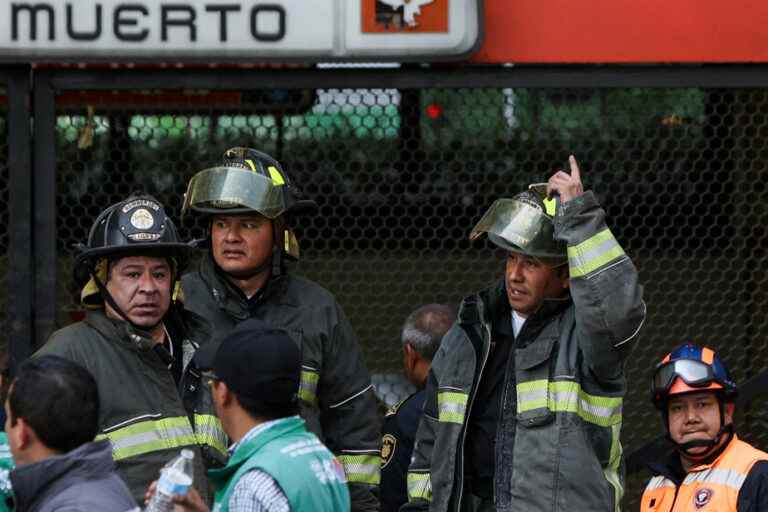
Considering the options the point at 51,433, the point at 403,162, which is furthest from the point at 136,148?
the point at 51,433

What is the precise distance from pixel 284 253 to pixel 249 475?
1818 millimetres

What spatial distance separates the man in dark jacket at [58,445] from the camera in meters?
2.76

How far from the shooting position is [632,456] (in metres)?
5.66

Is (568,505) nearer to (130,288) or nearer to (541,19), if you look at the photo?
(130,288)

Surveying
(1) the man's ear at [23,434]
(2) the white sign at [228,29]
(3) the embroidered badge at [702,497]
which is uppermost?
(2) the white sign at [228,29]

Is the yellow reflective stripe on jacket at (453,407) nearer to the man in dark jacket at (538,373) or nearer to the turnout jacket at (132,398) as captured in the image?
the man in dark jacket at (538,373)

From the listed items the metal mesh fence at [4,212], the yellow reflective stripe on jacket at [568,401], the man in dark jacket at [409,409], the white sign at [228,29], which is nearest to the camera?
the yellow reflective stripe on jacket at [568,401]

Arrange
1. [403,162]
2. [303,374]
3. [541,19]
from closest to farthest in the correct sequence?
[303,374] → [541,19] → [403,162]

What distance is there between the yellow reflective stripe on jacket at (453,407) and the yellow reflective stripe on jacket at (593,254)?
0.57m

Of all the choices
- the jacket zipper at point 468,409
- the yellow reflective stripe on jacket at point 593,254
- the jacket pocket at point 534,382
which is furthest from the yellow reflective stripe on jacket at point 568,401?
the yellow reflective stripe on jacket at point 593,254

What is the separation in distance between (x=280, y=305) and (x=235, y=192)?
0.41 m

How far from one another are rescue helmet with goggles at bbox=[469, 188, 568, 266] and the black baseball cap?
145 centimetres

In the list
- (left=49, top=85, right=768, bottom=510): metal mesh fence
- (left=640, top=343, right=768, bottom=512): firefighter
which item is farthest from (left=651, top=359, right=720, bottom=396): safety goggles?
(left=49, top=85, right=768, bottom=510): metal mesh fence

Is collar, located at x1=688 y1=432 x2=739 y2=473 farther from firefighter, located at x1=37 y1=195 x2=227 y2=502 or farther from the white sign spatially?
the white sign
